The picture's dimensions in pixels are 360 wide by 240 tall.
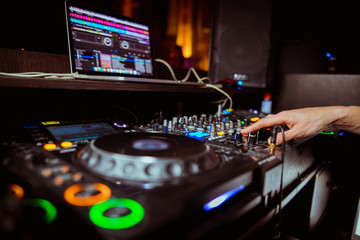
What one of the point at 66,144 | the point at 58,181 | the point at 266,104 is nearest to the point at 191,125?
the point at 66,144

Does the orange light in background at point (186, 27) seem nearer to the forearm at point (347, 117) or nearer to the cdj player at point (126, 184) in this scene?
the forearm at point (347, 117)

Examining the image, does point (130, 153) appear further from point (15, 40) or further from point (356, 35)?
point (356, 35)

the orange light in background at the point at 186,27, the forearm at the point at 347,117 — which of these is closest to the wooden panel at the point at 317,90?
the forearm at the point at 347,117

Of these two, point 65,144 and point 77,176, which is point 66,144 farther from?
point 77,176

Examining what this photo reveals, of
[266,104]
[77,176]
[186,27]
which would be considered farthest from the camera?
[186,27]

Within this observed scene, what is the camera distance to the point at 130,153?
0.46 m

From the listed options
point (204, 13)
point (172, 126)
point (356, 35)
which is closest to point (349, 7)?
point (356, 35)

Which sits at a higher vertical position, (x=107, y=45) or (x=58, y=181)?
(x=107, y=45)

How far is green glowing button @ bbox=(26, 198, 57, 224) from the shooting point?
0.32m

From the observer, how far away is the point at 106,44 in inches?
39.2

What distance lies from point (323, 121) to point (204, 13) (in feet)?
15.7

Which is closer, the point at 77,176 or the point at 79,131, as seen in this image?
the point at 77,176

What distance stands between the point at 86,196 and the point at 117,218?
8 cm

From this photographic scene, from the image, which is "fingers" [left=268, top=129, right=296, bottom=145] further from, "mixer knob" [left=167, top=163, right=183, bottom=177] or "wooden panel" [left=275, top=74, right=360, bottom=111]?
"wooden panel" [left=275, top=74, right=360, bottom=111]
